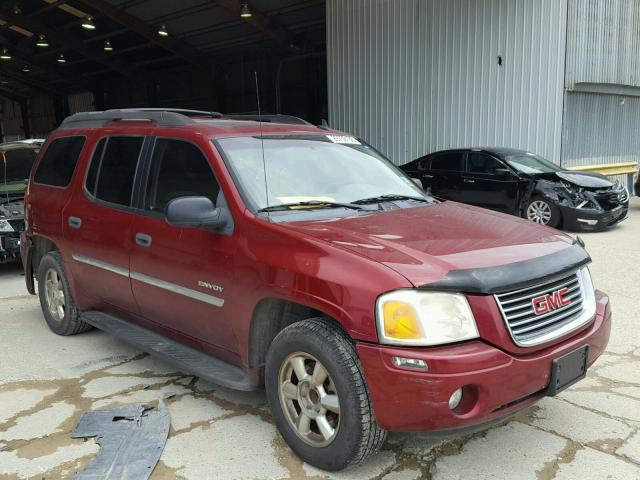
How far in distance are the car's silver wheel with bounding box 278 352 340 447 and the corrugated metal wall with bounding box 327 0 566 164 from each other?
11.6 m

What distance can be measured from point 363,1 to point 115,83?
22.6 m

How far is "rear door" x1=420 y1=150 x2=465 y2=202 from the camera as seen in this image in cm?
1151

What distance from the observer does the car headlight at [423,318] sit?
252 cm

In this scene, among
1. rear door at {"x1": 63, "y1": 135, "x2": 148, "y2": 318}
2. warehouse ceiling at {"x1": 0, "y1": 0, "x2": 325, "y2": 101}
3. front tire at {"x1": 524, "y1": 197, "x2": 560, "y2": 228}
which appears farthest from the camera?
warehouse ceiling at {"x1": 0, "y1": 0, "x2": 325, "y2": 101}

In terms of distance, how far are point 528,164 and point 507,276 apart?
8.92m

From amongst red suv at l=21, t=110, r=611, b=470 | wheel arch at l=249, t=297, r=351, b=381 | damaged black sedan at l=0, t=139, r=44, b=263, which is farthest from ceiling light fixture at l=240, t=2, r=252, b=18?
wheel arch at l=249, t=297, r=351, b=381

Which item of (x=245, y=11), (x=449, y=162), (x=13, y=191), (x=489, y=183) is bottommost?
(x=489, y=183)

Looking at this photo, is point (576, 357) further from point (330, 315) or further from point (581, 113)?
point (581, 113)

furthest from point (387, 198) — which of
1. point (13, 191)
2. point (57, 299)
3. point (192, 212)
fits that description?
point (13, 191)

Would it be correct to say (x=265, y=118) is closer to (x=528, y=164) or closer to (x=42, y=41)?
(x=528, y=164)

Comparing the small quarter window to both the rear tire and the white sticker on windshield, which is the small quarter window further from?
the white sticker on windshield

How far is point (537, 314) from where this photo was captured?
273 cm

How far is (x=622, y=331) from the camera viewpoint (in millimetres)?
4984

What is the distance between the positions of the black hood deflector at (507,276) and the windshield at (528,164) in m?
8.20
